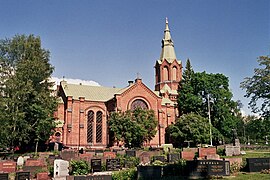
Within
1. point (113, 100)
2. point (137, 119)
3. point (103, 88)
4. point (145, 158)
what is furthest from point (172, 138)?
point (145, 158)

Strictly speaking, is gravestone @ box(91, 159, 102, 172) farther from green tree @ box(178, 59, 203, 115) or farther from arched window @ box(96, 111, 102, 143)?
green tree @ box(178, 59, 203, 115)

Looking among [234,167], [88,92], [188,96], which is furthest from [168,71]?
[234,167]

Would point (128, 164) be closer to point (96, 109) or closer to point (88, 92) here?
point (96, 109)

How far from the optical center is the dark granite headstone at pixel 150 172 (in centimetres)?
1623

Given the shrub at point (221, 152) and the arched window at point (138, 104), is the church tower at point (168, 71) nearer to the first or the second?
the arched window at point (138, 104)

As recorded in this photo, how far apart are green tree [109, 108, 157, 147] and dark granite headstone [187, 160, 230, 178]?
23.3 m

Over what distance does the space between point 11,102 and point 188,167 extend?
2304 cm

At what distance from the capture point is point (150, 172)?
16.3 meters

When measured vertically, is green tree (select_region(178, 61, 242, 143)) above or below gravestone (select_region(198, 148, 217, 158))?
above

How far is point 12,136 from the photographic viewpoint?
100 ft

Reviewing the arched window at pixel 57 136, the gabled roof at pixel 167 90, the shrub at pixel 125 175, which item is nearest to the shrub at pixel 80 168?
the shrub at pixel 125 175

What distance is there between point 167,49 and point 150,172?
46528mm

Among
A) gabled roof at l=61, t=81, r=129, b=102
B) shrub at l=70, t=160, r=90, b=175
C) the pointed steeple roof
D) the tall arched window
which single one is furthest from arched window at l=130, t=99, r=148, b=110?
shrub at l=70, t=160, r=90, b=175

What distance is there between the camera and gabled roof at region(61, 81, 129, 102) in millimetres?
45872
